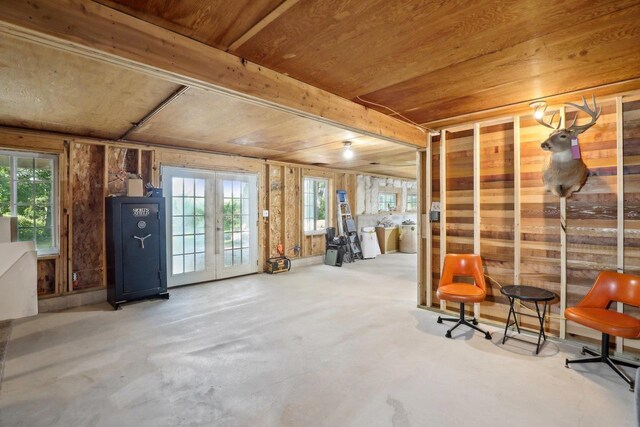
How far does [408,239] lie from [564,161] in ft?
21.1

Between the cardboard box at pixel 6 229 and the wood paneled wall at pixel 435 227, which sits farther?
the wood paneled wall at pixel 435 227

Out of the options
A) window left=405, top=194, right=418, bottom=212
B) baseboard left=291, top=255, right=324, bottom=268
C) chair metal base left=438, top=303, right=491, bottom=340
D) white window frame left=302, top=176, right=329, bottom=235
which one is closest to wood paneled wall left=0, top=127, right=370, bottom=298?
white window frame left=302, top=176, right=329, bottom=235

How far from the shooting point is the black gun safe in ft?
14.0

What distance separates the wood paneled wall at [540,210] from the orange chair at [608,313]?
262 mm

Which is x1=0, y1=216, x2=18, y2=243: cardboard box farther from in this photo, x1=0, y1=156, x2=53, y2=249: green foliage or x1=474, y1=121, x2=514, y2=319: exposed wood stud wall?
x1=0, y1=156, x2=53, y2=249: green foliage

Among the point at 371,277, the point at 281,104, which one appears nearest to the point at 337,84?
the point at 281,104

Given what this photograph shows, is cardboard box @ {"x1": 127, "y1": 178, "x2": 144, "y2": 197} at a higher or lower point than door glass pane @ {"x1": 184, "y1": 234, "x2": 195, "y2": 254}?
higher

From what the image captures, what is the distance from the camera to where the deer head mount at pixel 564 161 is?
286cm

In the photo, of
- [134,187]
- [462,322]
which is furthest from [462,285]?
[134,187]

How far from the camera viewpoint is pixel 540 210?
3.24 meters

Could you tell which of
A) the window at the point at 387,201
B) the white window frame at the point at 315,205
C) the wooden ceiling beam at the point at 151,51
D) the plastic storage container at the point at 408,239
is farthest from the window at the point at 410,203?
the wooden ceiling beam at the point at 151,51

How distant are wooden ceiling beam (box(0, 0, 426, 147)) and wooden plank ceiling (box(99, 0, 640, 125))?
66 millimetres

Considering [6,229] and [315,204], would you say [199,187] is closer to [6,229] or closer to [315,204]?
[315,204]

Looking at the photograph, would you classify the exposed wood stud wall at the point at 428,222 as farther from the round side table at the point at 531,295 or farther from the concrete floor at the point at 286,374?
the round side table at the point at 531,295
